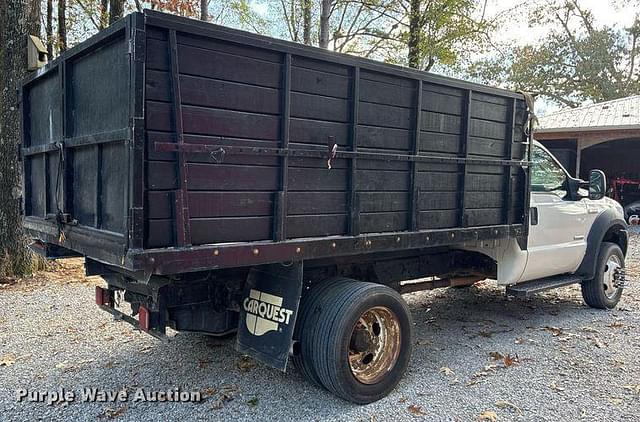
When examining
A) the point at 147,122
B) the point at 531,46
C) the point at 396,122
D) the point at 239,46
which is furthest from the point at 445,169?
the point at 531,46

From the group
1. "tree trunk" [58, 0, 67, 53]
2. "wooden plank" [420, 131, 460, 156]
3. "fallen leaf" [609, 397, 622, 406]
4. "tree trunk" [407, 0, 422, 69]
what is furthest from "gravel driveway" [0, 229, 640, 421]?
"tree trunk" [407, 0, 422, 69]

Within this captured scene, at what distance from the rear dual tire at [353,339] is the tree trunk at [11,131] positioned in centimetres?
554

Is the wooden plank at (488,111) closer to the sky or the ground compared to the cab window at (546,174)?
closer to the sky

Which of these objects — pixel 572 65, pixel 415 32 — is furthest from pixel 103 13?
pixel 572 65

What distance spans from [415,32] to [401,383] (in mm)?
14209

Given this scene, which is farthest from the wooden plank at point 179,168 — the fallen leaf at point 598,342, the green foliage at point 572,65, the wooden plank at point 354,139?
the green foliage at point 572,65

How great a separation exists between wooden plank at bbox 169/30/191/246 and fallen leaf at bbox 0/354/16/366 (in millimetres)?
2587

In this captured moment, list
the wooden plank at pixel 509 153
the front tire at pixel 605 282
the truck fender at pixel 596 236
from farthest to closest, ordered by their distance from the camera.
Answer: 1. the front tire at pixel 605 282
2. the truck fender at pixel 596 236
3. the wooden plank at pixel 509 153

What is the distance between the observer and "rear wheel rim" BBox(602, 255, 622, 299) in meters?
6.19

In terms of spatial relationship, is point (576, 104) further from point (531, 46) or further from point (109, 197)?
point (109, 197)

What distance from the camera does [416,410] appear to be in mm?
3461

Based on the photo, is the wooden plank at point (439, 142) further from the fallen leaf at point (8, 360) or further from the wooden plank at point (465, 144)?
the fallen leaf at point (8, 360)

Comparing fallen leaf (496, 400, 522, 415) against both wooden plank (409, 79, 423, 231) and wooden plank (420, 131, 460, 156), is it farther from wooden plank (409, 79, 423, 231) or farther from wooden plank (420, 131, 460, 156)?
wooden plank (420, 131, 460, 156)

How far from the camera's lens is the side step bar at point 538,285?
508 cm
